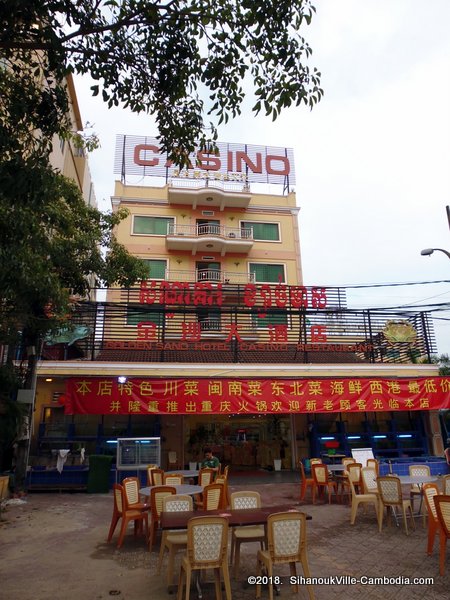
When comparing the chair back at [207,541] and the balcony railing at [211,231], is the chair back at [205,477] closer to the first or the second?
the chair back at [207,541]

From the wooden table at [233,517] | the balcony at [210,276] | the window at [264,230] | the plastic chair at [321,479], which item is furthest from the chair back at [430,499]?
the window at [264,230]

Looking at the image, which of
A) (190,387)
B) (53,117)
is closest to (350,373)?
(190,387)

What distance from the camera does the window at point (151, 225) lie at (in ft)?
76.1

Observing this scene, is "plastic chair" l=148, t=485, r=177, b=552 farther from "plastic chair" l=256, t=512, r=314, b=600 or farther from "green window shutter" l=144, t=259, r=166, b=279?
"green window shutter" l=144, t=259, r=166, b=279

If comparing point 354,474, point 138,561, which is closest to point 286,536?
point 138,561

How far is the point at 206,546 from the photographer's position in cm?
476

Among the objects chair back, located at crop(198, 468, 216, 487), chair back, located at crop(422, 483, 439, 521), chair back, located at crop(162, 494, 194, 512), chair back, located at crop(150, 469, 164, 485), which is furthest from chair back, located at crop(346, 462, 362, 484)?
chair back, located at crop(162, 494, 194, 512)

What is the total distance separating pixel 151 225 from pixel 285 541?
66.3ft

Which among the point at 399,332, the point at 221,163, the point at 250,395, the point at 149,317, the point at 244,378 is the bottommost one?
the point at 250,395

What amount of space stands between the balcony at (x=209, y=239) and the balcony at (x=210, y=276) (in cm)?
114

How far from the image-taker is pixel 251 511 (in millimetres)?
6008

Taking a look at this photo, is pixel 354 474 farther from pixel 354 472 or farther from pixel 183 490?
pixel 183 490

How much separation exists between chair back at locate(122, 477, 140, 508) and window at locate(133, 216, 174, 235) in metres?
17.0

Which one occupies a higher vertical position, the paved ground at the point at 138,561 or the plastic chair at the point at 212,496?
the plastic chair at the point at 212,496
